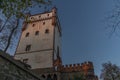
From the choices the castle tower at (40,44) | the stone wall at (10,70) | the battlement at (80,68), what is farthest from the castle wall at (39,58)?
the stone wall at (10,70)

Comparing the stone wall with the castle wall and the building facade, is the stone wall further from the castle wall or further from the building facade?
the castle wall

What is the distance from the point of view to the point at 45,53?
25969 millimetres

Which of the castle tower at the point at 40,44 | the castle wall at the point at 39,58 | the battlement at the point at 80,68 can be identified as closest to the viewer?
the battlement at the point at 80,68

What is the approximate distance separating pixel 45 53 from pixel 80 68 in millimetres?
6459

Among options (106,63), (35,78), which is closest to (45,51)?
(106,63)

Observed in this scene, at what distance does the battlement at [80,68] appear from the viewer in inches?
894

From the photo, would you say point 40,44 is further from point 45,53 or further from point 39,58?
point 39,58

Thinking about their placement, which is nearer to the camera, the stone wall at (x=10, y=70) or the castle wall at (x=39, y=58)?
the stone wall at (x=10, y=70)

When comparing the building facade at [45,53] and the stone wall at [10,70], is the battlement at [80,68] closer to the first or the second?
the building facade at [45,53]

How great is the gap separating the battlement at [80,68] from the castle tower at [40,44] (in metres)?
2.03

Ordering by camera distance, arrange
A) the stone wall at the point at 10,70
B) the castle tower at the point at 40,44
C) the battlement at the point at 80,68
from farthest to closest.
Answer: the castle tower at the point at 40,44 < the battlement at the point at 80,68 < the stone wall at the point at 10,70

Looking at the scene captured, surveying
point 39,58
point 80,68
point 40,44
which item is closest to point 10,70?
point 80,68

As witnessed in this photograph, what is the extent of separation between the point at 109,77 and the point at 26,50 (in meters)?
14.6

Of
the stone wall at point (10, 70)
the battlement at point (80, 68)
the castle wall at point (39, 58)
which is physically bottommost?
the stone wall at point (10, 70)
